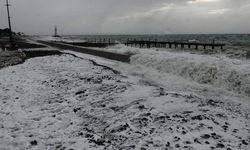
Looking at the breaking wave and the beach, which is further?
the breaking wave

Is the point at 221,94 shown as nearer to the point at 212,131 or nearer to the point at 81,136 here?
the point at 212,131

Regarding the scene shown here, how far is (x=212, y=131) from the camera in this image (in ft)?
21.9

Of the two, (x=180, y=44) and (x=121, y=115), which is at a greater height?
(x=180, y=44)

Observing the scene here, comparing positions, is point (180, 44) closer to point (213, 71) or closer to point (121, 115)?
point (213, 71)

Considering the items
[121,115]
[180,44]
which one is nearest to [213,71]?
[121,115]

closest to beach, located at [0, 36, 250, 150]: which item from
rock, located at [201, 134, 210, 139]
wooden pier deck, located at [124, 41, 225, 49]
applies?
rock, located at [201, 134, 210, 139]

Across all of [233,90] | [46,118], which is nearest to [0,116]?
[46,118]

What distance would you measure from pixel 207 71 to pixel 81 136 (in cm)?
1092

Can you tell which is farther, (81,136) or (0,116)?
(0,116)

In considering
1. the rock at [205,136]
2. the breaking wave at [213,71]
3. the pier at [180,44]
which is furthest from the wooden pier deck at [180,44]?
the rock at [205,136]

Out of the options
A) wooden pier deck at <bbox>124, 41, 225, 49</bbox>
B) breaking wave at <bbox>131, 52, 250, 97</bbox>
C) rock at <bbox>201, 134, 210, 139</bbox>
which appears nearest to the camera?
rock at <bbox>201, 134, 210, 139</bbox>

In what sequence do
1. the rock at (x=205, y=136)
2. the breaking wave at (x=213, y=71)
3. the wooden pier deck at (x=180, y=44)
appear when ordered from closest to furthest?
the rock at (x=205, y=136)
the breaking wave at (x=213, y=71)
the wooden pier deck at (x=180, y=44)

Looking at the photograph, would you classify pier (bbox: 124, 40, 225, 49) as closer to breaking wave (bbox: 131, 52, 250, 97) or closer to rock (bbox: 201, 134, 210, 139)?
breaking wave (bbox: 131, 52, 250, 97)

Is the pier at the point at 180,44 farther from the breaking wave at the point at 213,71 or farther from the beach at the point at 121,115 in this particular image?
the beach at the point at 121,115
